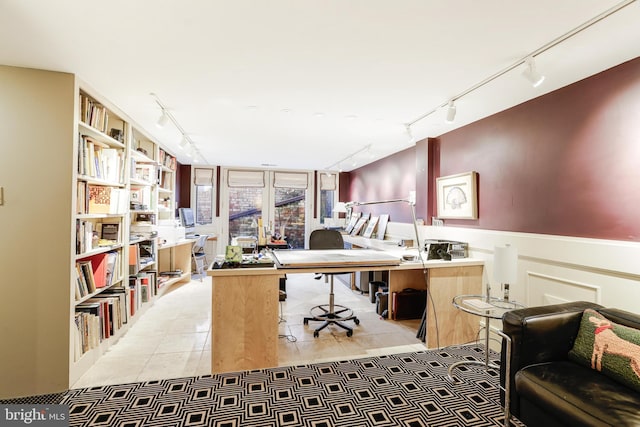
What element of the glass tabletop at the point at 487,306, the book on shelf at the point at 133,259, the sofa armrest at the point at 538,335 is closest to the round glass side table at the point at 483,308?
the glass tabletop at the point at 487,306

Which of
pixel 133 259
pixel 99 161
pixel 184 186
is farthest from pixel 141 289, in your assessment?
pixel 184 186

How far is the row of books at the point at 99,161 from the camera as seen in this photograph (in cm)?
238

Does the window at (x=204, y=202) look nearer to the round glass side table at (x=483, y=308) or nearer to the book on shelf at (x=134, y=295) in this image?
the book on shelf at (x=134, y=295)

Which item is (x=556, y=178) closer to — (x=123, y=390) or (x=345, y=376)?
(x=345, y=376)

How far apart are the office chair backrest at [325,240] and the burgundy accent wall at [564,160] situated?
147 centimetres

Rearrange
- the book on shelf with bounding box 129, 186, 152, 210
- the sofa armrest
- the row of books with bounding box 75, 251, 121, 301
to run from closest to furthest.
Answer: the sofa armrest < the row of books with bounding box 75, 251, 121, 301 < the book on shelf with bounding box 129, 186, 152, 210

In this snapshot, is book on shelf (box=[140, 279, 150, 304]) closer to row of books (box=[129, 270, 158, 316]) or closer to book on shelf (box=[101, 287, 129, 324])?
row of books (box=[129, 270, 158, 316])

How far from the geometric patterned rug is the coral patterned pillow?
0.66 meters

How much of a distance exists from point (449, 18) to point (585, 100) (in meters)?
1.47

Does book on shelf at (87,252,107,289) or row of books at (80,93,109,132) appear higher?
row of books at (80,93,109,132)

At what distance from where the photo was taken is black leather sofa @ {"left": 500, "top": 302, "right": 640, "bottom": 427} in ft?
4.52

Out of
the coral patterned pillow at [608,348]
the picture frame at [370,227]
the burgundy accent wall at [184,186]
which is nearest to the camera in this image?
the coral patterned pillow at [608,348]

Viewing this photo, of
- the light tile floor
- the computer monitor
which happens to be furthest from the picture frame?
the computer monitor

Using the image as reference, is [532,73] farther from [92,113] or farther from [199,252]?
[199,252]
